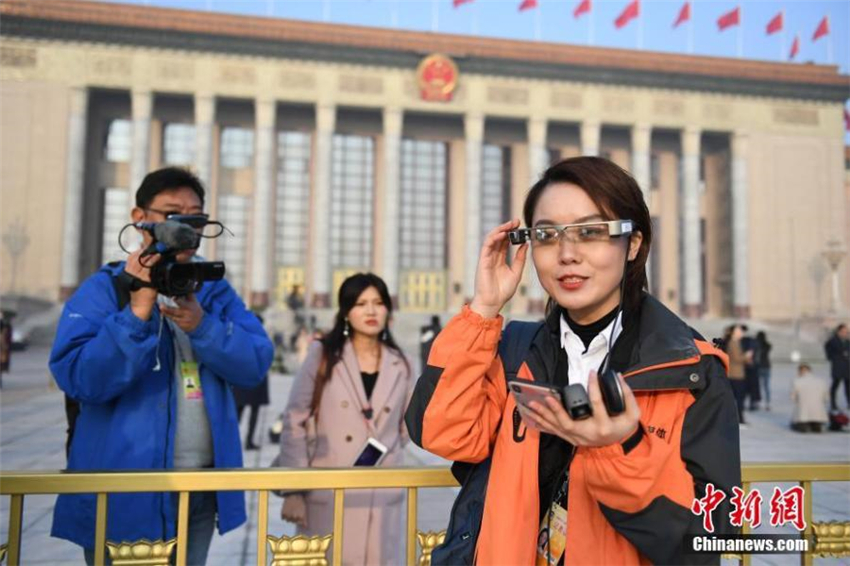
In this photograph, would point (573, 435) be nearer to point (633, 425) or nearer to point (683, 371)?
point (633, 425)


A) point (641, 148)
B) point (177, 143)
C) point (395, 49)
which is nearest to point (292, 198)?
point (177, 143)

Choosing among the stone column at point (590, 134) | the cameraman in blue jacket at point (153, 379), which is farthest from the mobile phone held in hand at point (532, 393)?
the stone column at point (590, 134)

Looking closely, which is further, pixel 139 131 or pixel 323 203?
pixel 323 203

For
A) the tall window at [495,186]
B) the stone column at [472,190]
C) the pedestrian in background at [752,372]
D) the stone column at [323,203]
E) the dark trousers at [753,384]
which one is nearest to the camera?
the pedestrian in background at [752,372]

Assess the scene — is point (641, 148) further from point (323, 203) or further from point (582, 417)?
point (582, 417)

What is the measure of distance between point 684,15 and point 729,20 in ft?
7.19

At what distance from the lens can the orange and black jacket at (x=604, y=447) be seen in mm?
1188

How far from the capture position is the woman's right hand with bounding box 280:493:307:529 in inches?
117

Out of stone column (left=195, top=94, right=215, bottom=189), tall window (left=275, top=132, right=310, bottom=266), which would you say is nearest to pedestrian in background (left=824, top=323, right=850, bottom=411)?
tall window (left=275, top=132, right=310, bottom=266)

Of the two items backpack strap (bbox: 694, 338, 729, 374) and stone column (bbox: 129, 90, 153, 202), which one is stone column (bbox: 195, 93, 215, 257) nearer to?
stone column (bbox: 129, 90, 153, 202)

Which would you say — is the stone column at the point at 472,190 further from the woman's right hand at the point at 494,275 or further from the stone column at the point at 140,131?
the woman's right hand at the point at 494,275

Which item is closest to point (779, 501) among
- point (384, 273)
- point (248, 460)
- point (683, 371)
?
point (683, 371)

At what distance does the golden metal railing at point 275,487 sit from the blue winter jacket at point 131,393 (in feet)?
1.44

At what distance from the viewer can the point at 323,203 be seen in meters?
31.5
